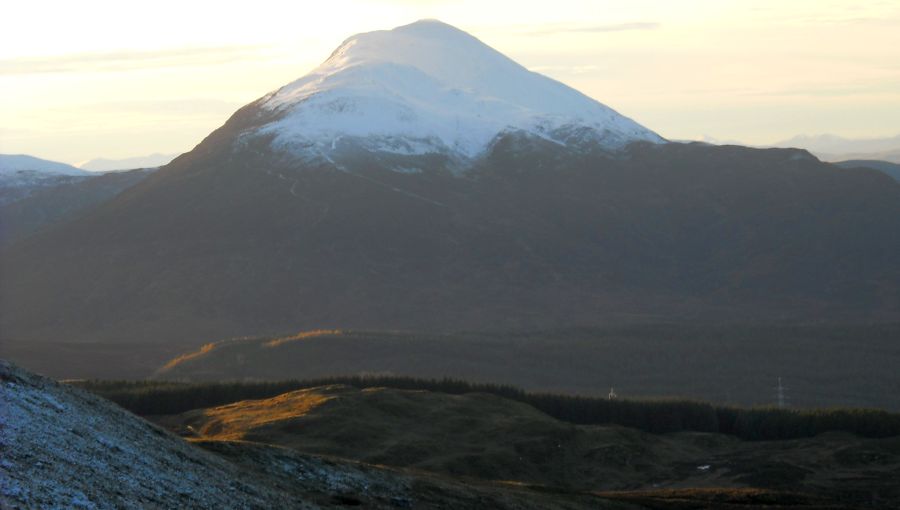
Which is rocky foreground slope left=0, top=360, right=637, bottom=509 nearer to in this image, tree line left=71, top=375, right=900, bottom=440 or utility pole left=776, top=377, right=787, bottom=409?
tree line left=71, top=375, right=900, bottom=440

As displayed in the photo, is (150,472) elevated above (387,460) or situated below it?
above

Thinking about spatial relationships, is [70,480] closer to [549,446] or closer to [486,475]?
[486,475]

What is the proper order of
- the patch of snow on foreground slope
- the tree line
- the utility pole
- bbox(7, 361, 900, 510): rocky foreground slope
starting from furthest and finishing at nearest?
1. the utility pole
2. the tree line
3. bbox(7, 361, 900, 510): rocky foreground slope
4. the patch of snow on foreground slope

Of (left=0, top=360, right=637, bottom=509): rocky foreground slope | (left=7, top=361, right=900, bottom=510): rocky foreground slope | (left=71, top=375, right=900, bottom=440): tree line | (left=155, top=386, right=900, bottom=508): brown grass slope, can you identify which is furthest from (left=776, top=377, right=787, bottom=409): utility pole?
(left=0, top=360, right=637, bottom=509): rocky foreground slope

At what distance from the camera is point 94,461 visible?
4456 cm

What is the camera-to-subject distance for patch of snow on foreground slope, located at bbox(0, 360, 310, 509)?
131 ft

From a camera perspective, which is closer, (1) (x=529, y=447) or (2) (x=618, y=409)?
(1) (x=529, y=447)

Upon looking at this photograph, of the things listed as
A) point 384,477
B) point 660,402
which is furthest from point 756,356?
point 384,477

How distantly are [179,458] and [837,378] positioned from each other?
134 meters

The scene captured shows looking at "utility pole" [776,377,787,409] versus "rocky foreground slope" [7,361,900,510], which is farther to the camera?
"utility pole" [776,377,787,409]

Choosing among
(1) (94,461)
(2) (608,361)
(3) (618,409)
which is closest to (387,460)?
(3) (618,409)

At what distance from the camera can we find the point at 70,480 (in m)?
41.1

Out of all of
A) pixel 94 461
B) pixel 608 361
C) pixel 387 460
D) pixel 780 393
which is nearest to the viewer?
pixel 94 461

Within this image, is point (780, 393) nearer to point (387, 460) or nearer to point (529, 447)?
point (529, 447)
